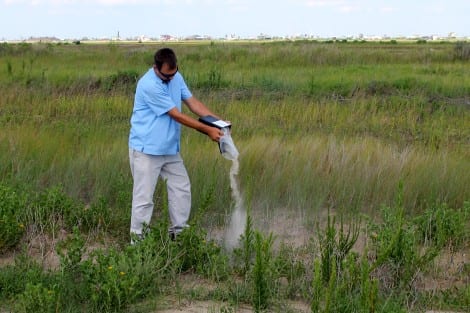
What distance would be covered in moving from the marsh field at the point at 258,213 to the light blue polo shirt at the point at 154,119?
1.76ft

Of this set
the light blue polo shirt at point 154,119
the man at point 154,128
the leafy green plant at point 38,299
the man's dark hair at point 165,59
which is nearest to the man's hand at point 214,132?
the man at point 154,128

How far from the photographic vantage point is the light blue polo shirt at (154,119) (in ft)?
15.6

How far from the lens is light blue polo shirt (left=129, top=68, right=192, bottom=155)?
4.75m

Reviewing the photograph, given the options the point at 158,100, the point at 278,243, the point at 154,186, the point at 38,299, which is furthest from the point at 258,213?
the point at 38,299

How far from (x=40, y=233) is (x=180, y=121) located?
147 centimetres

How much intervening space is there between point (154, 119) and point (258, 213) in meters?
1.45

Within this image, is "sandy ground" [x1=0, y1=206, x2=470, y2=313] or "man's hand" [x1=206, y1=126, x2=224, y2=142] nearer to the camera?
"sandy ground" [x1=0, y1=206, x2=470, y2=313]

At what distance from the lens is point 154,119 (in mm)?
4816

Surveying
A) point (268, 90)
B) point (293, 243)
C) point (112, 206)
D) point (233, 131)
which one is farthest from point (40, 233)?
point (268, 90)

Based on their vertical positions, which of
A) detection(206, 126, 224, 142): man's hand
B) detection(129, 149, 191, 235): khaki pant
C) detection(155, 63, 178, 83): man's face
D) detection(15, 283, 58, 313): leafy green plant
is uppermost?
detection(155, 63, 178, 83): man's face

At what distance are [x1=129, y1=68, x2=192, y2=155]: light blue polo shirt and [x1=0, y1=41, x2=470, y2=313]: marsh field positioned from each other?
1.76 feet

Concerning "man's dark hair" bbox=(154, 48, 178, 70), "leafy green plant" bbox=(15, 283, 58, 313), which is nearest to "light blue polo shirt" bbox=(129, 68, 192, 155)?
"man's dark hair" bbox=(154, 48, 178, 70)

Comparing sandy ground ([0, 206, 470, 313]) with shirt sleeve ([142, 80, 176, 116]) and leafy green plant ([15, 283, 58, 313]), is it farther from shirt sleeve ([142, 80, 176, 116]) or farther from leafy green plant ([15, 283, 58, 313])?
shirt sleeve ([142, 80, 176, 116])

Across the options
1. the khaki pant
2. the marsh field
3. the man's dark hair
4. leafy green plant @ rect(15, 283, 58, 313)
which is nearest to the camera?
leafy green plant @ rect(15, 283, 58, 313)
